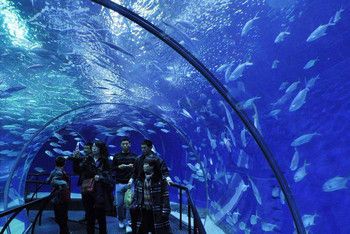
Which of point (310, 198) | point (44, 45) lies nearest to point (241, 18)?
point (310, 198)

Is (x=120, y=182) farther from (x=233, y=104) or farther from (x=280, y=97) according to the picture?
(x=280, y=97)

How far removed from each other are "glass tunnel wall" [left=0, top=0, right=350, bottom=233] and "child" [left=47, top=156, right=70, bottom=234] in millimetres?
2777

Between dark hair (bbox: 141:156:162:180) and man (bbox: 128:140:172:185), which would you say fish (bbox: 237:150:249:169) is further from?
dark hair (bbox: 141:156:162:180)

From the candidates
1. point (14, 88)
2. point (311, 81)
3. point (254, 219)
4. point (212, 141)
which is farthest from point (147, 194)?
point (14, 88)

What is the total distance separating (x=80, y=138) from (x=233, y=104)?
1928 cm

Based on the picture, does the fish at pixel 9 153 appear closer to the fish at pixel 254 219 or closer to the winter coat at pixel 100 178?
the winter coat at pixel 100 178

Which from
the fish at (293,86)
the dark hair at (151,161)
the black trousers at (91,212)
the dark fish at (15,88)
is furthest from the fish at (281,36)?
the dark fish at (15,88)

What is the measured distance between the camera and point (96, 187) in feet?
20.0

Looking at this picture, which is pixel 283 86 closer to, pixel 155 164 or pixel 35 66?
pixel 155 164

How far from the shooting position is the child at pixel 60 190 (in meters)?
6.68

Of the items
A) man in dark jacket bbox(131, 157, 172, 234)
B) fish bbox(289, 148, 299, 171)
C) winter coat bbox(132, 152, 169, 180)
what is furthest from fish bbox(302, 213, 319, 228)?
winter coat bbox(132, 152, 169, 180)

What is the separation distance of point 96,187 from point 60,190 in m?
1.06

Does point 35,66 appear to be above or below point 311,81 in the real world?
above

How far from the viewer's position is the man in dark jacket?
17.3 ft
